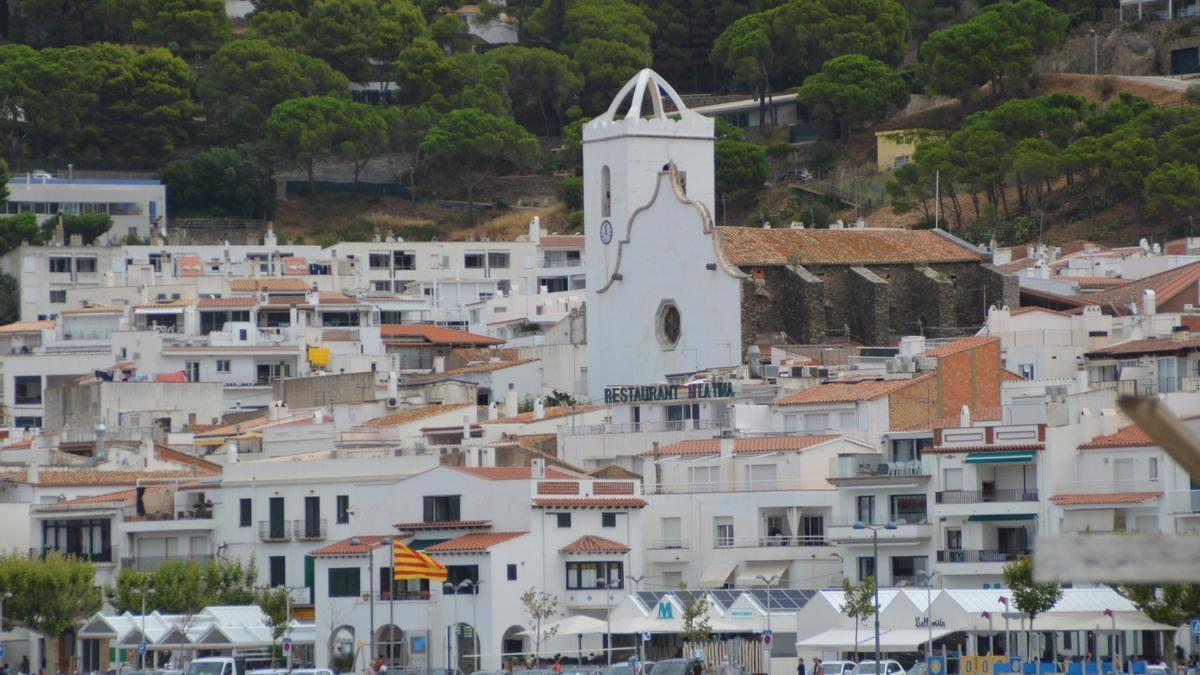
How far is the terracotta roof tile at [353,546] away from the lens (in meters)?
53.7

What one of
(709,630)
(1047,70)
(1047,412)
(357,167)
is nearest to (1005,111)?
(1047,70)

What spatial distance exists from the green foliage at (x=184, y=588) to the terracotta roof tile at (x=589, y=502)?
Answer: 805 cm

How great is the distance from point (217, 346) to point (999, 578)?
46.4m

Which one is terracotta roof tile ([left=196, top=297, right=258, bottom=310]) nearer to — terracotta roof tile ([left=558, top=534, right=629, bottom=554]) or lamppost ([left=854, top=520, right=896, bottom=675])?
terracotta roof tile ([left=558, top=534, right=629, bottom=554])

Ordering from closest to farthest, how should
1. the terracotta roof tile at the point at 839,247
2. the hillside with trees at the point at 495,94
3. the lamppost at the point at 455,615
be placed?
the lamppost at the point at 455,615 < the terracotta roof tile at the point at 839,247 < the hillside with trees at the point at 495,94

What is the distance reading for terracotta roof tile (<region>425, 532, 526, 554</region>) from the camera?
52250 millimetres

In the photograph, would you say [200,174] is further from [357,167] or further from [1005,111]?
[1005,111]

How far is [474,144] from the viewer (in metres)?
124

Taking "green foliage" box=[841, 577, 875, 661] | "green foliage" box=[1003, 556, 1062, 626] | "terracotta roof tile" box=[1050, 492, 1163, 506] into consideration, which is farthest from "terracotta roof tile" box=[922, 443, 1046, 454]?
"green foliage" box=[1003, 556, 1062, 626]

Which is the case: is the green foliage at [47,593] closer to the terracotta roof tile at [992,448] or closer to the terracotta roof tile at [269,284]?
the terracotta roof tile at [992,448]

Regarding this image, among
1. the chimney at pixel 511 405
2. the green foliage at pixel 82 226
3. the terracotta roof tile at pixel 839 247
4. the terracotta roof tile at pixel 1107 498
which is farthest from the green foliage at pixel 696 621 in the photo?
the green foliage at pixel 82 226

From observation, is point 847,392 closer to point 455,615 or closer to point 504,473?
point 504,473

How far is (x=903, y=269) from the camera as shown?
285 ft

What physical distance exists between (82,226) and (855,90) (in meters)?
37.6
